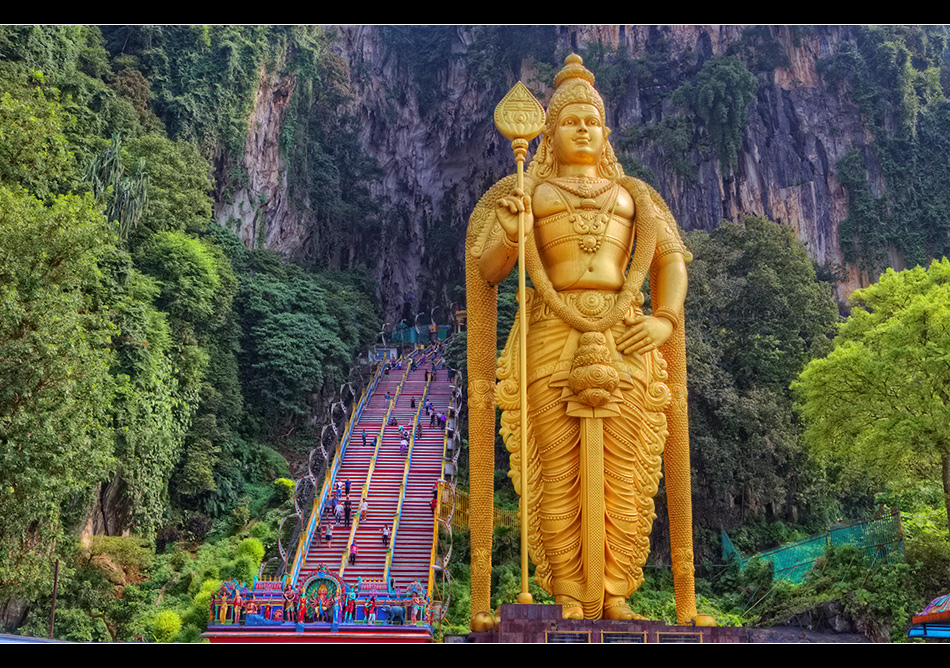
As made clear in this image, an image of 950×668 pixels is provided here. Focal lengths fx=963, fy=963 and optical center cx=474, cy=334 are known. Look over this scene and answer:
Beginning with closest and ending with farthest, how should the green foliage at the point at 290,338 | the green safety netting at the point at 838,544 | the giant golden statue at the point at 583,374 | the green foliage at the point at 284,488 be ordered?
the giant golden statue at the point at 583,374 < the green safety netting at the point at 838,544 < the green foliage at the point at 284,488 < the green foliage at the point at 290,338

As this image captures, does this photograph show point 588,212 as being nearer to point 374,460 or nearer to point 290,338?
point 374,460

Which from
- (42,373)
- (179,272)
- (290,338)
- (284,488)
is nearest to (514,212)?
(42,373)

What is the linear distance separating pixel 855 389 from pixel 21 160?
11608mm

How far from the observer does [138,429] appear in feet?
50.5

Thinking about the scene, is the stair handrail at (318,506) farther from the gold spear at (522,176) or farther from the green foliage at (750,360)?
the gold spear at (522,176)

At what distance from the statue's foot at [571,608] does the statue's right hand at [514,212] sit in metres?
2.82

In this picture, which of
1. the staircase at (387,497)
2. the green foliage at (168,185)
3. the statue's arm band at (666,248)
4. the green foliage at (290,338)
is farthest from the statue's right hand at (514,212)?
the green foliage at (290,338)

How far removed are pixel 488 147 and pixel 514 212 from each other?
25692 millimetres

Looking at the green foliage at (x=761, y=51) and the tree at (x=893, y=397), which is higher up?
the green foliage at (x=761, y=51)

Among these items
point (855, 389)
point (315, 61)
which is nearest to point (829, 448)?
point (855, 389)

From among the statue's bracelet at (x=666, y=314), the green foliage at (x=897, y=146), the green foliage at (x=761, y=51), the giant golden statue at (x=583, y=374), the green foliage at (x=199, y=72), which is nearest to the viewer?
the giant golden statue at (x=583, y=374)

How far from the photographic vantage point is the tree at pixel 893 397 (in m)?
11.6

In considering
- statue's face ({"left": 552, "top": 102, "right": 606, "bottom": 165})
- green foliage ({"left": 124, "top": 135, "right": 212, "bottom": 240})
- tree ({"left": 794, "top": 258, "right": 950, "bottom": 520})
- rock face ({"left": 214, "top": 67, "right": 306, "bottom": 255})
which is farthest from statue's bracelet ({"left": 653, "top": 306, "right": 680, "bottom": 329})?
rock face ({"left": 214, "top": 67, "right": 306, "bottom": 255})

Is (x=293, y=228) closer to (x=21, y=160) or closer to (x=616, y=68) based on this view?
(x=616, y=68)
